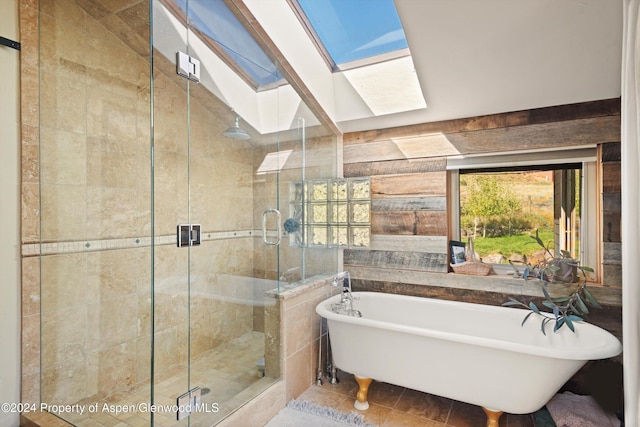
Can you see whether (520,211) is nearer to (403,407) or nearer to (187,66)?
(403,407)

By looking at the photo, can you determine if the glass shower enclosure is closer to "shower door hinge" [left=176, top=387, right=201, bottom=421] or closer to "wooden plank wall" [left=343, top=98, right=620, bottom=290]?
"shower door hinge" [left=176, top=387, right=201, bottom=421]

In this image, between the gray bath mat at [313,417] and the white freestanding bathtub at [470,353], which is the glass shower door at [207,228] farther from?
the white freestanding bathtub at [470,353]

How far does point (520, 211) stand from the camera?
2.90 m

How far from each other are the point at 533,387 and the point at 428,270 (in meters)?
1.22

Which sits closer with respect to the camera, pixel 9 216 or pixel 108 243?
pixel 9 216

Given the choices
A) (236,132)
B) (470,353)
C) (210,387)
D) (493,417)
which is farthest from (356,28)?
(493,417)

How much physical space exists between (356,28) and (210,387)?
2.57 metres

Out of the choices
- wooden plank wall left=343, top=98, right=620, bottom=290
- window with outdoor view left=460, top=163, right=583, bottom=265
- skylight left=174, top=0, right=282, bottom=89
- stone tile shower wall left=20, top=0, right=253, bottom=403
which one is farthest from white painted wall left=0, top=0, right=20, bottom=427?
window with outdoor view left=460, top=163, right=583, bottom=265

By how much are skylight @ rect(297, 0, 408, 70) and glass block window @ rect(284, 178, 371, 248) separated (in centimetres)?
108

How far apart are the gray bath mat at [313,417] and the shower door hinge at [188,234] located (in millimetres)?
1257

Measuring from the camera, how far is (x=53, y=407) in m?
Result: 1.94

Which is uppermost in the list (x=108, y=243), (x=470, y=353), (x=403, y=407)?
(x=108, y=243)

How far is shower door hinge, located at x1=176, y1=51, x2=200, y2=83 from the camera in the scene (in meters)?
1.81

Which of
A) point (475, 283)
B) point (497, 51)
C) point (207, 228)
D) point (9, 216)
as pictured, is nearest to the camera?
point (9, 216)
